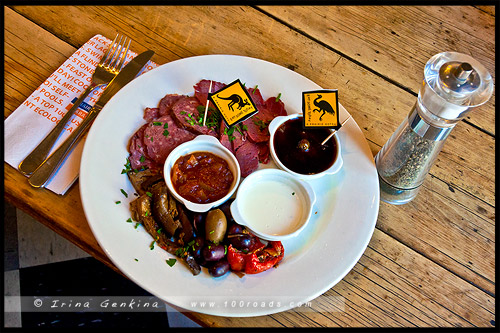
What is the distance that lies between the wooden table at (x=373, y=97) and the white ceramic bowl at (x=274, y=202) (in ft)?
1.00

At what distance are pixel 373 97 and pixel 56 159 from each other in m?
1.41

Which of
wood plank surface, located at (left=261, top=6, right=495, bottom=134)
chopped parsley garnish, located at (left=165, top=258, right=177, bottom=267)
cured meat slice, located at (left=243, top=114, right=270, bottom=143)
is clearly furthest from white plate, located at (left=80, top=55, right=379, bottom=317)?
wood plank surface, located at (left=261, top=6, right=495, bottom=134)

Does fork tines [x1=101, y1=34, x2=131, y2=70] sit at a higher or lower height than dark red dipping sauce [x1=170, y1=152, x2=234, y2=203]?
higher

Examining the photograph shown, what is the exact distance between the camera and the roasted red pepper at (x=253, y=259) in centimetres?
140

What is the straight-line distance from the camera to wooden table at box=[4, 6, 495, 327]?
1.53 meters

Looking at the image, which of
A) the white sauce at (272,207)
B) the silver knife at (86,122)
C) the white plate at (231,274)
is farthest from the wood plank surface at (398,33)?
the white sauce at (272,207)

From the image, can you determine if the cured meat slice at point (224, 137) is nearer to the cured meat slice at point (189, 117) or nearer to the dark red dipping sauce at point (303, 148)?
the cured meat slice at point (189, 117)

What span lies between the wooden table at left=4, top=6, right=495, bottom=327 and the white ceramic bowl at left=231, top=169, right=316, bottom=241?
1.00ft

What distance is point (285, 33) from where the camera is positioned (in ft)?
6.75

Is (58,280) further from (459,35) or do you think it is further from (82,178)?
(459,35)

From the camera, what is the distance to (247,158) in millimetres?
1628

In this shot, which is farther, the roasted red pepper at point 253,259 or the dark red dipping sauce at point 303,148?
the dark red dipping sauce at point 303,148

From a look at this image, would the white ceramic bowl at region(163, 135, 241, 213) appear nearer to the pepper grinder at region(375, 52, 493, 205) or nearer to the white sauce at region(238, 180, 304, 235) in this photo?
the white sauce at region(238, 180, 304, 235)

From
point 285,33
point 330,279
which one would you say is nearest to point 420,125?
point 330,279
